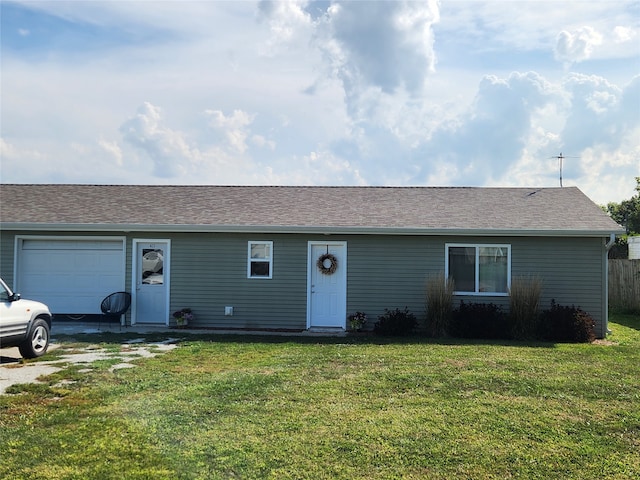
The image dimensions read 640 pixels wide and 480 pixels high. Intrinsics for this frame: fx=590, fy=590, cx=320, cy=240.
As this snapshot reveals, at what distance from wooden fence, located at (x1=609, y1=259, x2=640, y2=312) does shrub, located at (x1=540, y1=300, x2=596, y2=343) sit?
21.4ft

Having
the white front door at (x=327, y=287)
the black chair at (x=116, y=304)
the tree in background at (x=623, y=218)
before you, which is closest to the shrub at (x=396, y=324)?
the white front door at (x=327, y=287)

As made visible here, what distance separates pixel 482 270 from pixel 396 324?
2.39 metres

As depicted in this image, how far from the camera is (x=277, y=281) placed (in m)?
13.5

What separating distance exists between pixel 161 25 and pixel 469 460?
32.6 feet

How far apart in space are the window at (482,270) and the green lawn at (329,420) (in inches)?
164

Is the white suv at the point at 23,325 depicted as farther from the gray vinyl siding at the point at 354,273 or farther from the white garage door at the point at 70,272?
the white garage door at the point at 70,272

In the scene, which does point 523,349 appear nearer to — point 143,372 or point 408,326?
point 408,326

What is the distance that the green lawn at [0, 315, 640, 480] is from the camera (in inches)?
180

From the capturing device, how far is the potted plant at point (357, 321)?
1299cm

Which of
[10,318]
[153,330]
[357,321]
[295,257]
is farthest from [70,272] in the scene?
[357,321]

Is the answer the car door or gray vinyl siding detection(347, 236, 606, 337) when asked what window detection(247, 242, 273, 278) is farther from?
the car door

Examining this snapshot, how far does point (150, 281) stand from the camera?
546 inches

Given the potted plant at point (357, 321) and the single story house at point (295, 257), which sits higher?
the single story house at point (295, 257)

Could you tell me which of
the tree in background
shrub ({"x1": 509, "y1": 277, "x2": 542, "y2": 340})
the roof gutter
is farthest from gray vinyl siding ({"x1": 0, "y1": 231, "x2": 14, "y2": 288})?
the tree in background
